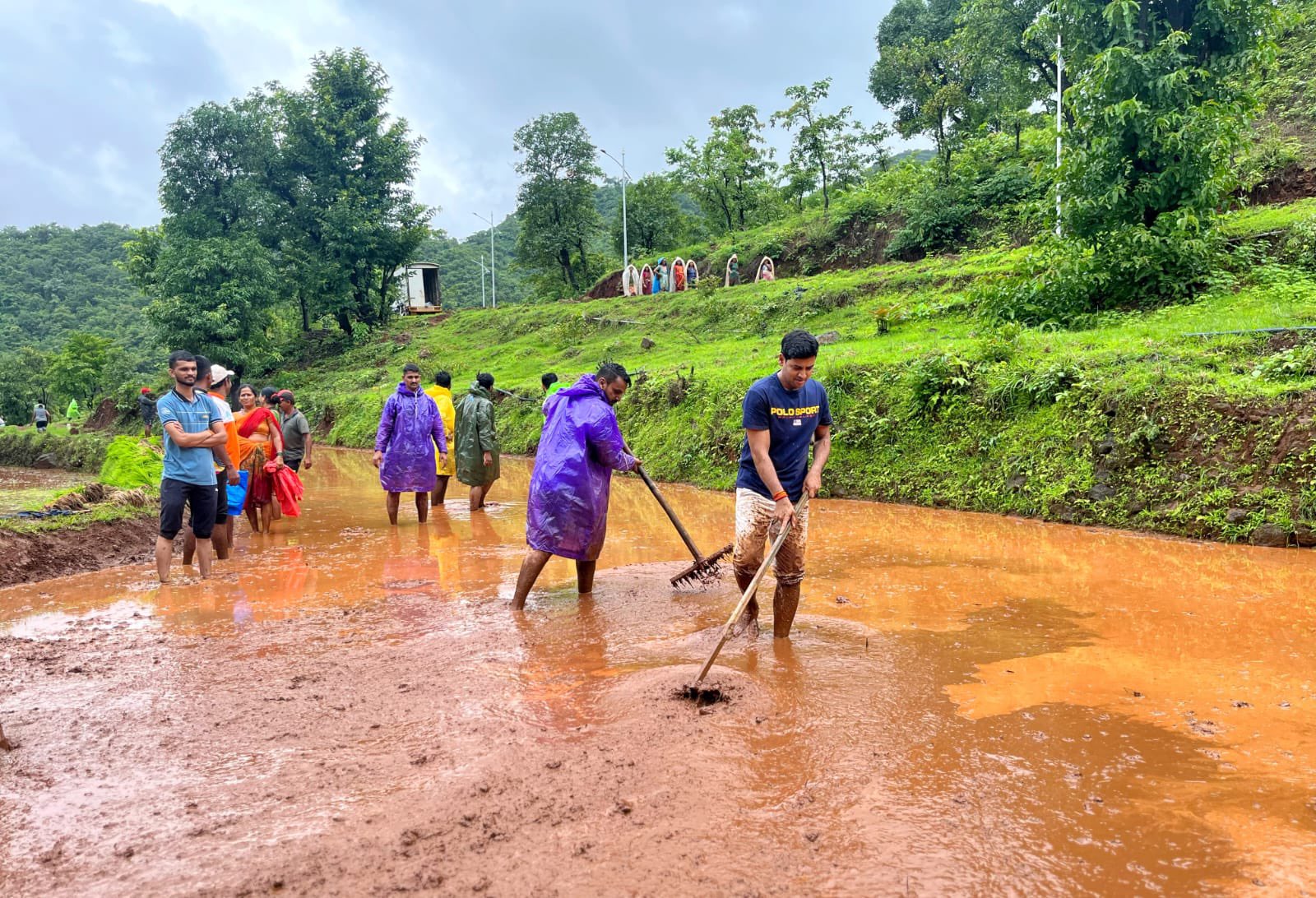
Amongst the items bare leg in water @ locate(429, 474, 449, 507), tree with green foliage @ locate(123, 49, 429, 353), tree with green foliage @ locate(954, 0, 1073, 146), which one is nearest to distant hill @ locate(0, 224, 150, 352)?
tree with green foliage @ locate(123, 49, 429, 353)

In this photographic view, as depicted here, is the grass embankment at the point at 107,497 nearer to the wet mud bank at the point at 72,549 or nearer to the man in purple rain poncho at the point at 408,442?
the wet mud bank at the point at 72,549

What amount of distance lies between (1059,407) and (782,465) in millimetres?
5673

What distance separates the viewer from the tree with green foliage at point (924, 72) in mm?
30656

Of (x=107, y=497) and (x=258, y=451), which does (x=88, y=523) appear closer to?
(x=107, y=497)

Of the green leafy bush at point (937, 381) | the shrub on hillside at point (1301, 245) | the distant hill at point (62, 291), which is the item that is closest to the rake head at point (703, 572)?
the green leafy bush at point (937, 381)

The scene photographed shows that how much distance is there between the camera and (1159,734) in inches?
141

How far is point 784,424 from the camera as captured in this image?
500 centimetres

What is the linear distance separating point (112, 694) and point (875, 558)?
18.9 ft

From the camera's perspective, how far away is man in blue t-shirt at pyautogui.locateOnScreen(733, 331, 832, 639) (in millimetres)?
4867

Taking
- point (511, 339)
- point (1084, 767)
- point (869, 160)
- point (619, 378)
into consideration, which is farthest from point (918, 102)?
point (1084, 767)

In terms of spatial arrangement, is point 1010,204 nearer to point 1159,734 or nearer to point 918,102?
point 918,102

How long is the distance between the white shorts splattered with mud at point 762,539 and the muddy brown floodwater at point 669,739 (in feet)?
1.55

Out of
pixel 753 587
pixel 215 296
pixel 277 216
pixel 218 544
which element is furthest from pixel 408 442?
pixel 277 216

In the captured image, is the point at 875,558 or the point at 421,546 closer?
the point at 875,558
